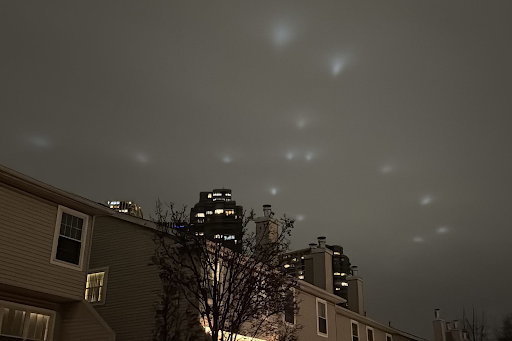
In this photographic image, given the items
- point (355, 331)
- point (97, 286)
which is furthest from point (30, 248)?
point (355, 331)

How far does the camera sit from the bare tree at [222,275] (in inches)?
683

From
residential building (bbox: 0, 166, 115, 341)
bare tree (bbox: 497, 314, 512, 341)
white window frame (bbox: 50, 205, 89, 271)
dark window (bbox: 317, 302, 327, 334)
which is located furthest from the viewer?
bare tree (bbox: 497, 314, 512, 341)

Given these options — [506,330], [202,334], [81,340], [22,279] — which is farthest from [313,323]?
[506,330]

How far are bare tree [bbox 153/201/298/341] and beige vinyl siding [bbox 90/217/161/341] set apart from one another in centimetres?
87

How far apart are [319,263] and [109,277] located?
11180 millimetres

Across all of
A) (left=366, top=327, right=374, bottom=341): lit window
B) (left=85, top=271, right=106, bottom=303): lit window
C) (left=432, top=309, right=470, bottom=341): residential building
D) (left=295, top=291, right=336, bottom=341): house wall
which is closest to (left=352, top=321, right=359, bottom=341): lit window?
(left=366, top=327, right=374, bottom=341): lit window

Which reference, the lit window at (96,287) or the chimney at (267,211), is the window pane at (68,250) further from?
the chimney at (267,211)

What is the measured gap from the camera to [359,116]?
1417 inches

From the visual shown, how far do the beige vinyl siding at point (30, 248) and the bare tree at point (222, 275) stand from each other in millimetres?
3023

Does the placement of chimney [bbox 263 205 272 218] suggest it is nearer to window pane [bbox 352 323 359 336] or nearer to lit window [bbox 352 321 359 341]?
lit window [bbox 352 321 359 341]

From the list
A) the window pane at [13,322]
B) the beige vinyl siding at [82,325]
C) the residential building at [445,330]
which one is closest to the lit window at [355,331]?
the residential building at [445,330]

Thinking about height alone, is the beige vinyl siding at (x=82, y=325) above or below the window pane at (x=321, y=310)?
below

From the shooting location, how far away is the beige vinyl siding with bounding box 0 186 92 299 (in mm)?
14641

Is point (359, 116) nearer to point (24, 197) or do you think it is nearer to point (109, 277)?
point (109, 277)
